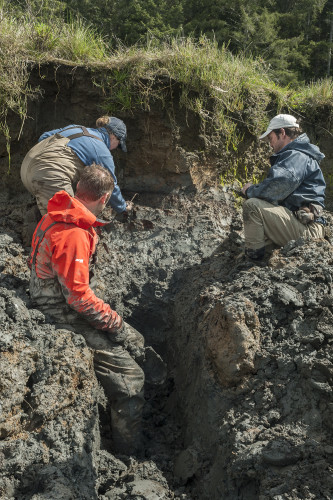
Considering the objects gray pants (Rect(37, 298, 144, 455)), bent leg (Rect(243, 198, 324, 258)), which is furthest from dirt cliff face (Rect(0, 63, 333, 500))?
bent leg (Rect(243, 198, 324, 258))

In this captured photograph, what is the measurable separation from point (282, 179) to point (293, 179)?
0.34 ft

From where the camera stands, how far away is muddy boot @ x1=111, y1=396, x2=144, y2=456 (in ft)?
11.7

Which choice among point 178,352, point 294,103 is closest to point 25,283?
point 178,352

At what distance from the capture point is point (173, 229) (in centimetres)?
543

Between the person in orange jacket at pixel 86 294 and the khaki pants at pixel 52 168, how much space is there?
2.93ft

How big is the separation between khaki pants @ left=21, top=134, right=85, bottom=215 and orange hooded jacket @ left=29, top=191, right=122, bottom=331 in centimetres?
98

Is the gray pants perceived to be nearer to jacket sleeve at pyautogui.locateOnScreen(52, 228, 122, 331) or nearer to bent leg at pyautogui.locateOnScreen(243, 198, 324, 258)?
jacket sleeve at pyautogui.locateOnScreen(52, 228, 122, 331)

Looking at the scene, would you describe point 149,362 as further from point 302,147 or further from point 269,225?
point 302,147

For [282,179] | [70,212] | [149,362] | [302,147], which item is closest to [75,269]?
[70,212]

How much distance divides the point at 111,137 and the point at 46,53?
5.28ft

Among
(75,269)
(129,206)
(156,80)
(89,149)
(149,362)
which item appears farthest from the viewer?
(156,80)

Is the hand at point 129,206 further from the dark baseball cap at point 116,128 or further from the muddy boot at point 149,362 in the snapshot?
the muddy boot at point 149,362

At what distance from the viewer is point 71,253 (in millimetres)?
3240

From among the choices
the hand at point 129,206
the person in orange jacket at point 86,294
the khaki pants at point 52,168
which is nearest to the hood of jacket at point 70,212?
the person in orange jacket at point 86,294
